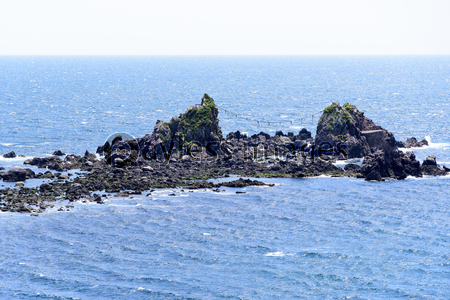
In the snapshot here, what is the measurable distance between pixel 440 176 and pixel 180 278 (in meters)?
60.9

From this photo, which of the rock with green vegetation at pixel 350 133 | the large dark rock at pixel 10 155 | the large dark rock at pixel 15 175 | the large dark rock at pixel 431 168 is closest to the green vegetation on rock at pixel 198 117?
the rock with green vegetation at pixel 350 133

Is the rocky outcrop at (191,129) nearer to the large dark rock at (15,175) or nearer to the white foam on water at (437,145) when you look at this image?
the large dark rock at (15,175)

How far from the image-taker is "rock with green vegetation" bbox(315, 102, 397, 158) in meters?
112

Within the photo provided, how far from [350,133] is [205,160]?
31.0m

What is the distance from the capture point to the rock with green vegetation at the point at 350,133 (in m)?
112

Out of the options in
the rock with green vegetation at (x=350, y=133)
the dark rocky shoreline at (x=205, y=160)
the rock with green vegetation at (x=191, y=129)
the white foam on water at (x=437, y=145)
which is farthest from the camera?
the white foam on water at (x=437, y=145)

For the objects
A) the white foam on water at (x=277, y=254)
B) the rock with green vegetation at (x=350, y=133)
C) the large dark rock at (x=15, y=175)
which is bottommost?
the white foam on water at (x=277, y=254)

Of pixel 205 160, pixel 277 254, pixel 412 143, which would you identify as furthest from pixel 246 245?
pixel 412 143

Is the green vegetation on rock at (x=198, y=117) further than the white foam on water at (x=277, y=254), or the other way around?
the green vegetation on rock at (x=198, y=117)

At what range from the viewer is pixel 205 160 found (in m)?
108

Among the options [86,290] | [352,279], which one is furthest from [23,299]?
[352,279]

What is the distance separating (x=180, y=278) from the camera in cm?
5959

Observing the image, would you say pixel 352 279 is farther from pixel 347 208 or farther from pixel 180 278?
pixel 347 208

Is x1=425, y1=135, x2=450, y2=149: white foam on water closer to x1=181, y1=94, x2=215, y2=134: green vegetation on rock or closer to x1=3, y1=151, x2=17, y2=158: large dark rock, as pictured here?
x1=181, y1=94, x2=215, y2=134: green vegetation on rock
